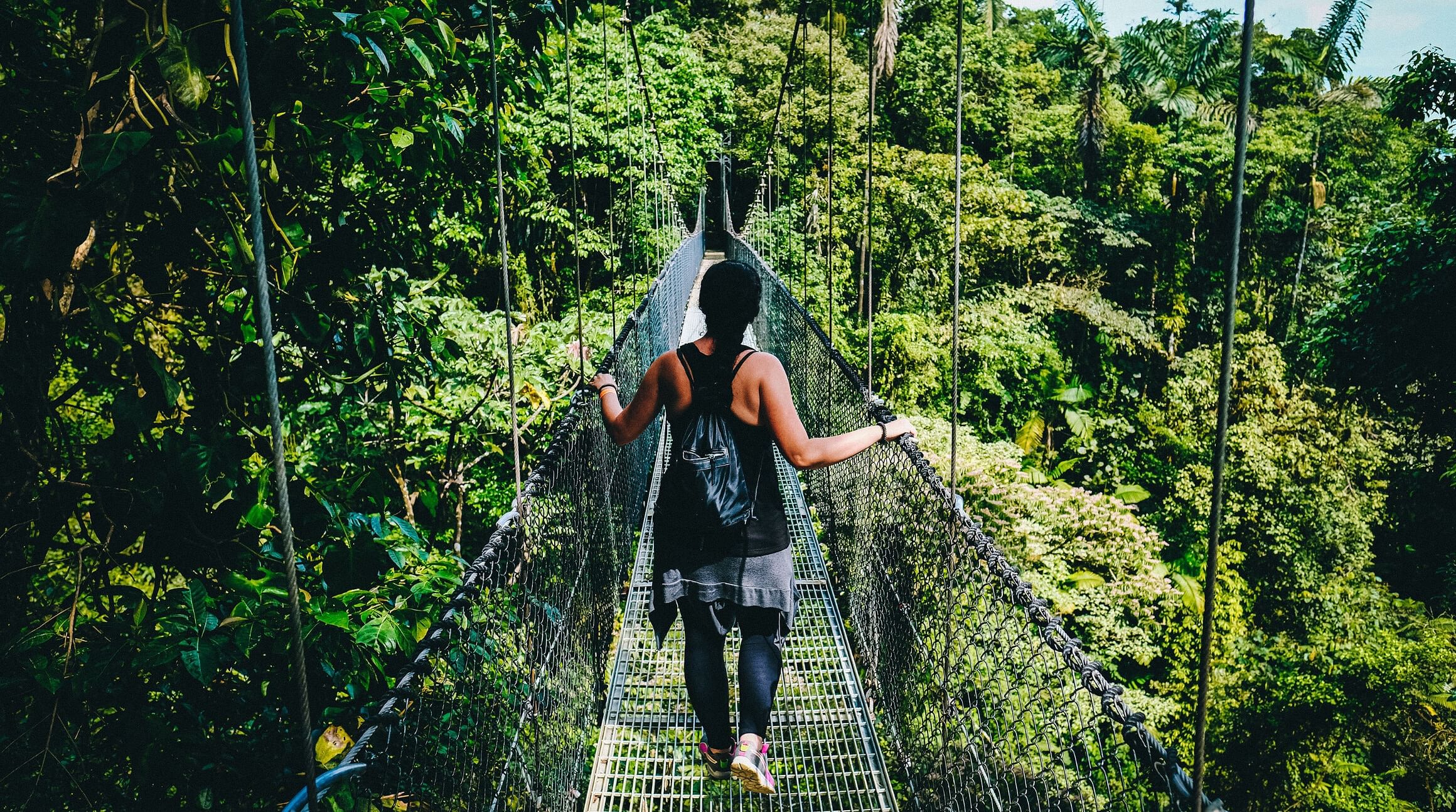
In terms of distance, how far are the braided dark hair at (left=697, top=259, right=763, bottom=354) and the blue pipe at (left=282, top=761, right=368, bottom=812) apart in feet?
2.53

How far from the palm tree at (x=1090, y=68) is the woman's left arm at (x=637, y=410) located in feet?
57.1

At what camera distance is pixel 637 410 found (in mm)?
1398

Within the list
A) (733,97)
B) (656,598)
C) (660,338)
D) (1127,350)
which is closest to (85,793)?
(656,598)

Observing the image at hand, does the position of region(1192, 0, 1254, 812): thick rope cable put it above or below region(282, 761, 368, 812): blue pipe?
above

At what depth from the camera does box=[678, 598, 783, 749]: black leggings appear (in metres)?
1.41

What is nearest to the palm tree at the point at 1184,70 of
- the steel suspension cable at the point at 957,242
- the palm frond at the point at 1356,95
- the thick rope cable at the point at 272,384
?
the palm frond at the point at 1356,95

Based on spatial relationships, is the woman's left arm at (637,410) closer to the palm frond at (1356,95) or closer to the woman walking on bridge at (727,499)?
the woman walking on bridge at (727,499)

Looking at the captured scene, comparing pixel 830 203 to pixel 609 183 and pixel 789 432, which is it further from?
pixel 789 432

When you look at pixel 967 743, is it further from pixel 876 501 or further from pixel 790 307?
pixel 790 307

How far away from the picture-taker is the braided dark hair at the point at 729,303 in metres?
1.32

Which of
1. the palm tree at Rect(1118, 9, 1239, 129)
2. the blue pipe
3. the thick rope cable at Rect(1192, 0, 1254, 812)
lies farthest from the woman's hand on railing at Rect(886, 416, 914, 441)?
the palm tree at Rect(1118, 9, 1239, 129)

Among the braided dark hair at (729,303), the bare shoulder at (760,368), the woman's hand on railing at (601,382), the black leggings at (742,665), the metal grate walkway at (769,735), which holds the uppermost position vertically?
the braided dark hair at (729,303)

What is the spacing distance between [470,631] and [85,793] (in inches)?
23.8

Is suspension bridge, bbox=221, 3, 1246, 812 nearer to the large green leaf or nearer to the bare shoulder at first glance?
the bare shoulder
